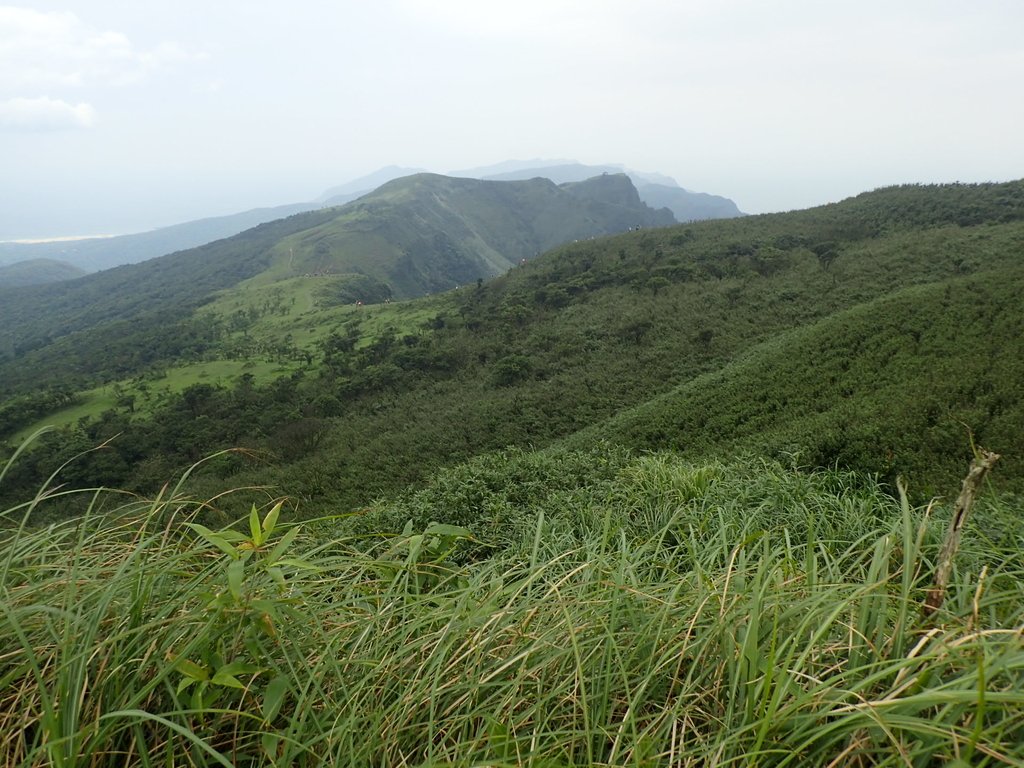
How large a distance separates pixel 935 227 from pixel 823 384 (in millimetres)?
28101

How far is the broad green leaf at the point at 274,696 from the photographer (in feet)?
3.95

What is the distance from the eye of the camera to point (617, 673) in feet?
4.44

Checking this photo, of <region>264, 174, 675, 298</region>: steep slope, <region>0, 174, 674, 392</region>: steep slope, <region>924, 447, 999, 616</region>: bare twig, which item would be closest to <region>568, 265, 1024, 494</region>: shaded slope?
<region>924, 447, 999, 616</region>: bare twig

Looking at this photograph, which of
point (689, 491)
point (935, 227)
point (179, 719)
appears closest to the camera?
point (179, 719)

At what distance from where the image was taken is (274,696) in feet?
4.08

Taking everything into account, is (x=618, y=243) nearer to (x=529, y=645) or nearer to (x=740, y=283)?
(x=740, y=283)

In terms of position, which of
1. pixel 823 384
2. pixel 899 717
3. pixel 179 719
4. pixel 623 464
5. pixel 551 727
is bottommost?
pixel 823 384

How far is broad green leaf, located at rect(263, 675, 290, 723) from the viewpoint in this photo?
3.95 ft

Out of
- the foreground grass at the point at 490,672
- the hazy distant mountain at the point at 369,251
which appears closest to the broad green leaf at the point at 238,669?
the foreground grass at the point at 490,672

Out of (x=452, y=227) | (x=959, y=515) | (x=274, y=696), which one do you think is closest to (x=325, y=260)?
(x=452, y=227)

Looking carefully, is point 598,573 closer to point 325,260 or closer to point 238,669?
point 238,669

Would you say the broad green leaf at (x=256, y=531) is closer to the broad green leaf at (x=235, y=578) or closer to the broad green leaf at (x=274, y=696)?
the broad green leaf at (x=235, y=578)

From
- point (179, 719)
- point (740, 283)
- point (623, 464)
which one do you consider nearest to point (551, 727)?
point (179, 719)

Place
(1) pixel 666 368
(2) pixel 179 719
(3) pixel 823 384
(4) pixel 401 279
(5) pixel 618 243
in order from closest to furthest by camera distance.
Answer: (2) pixel 179 719, (3) pixel 823 384, (1) pixel 666 368, (5) pixel 618 243, (4) pixel 401 279
